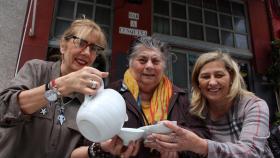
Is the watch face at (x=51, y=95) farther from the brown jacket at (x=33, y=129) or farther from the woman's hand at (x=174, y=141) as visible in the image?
the woman's hand at (x=174, y=141)

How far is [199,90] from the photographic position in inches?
75.2

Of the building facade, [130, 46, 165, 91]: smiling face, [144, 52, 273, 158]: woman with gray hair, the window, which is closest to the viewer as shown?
[144, 52, 273, 158]: woman with gray hair

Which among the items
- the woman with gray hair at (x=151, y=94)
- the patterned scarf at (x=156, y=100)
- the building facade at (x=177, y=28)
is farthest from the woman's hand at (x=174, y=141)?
the building facade at (x=177, y=28)

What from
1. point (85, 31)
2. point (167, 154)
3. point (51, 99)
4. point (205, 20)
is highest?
point (205, 20)

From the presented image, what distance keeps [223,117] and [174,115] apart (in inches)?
13.7

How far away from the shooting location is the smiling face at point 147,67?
68.3 inches

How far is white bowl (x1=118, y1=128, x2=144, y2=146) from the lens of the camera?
123cm

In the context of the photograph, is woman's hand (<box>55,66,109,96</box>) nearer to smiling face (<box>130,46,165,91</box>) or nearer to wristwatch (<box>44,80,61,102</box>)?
wristwatch (<box>44,80,61,102</box>)

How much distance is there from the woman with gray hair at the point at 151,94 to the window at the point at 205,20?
10.6 ft

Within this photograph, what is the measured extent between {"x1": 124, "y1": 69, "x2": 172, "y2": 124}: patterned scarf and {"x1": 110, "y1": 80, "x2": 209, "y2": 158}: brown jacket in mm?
29

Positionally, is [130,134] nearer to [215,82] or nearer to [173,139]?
[173,139]

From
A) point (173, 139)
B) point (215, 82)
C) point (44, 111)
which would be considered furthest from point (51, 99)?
point (215, 82)

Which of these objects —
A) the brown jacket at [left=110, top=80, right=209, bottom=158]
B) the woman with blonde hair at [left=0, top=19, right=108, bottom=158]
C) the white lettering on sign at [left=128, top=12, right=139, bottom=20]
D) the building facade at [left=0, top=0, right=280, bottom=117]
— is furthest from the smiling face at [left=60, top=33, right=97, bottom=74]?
the white lettering on sign at [left=128, top=12, right=139, bottom=20]

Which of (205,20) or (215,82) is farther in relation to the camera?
(205,20)
